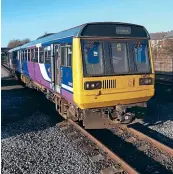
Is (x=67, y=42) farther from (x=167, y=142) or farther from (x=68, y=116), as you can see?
(x=167, y=142)

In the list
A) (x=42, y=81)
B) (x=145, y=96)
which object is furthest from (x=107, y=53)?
(x=42, y=81)

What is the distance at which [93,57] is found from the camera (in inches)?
289

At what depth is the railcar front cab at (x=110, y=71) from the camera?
23.6 feet

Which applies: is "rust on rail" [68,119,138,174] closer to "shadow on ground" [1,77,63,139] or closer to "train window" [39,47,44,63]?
"shadow on ground" [1,77,63,139]

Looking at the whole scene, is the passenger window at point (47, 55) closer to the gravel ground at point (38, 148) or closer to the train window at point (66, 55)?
the train window at point (66, 55)

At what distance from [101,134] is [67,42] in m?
2.86

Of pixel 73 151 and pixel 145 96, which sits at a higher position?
pixel 145 96

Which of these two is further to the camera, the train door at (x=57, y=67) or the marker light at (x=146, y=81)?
the train door at (x=57, y=67)

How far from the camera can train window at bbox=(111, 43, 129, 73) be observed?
7.59 metres

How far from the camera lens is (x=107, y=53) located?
7461 millimetres

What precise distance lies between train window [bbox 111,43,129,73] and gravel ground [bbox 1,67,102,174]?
239cm

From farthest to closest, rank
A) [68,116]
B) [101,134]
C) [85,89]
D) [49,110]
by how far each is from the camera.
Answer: [49,110] → [68,116] → [101,134] → [85,89]

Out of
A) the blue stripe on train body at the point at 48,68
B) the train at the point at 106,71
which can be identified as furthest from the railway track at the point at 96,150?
the blue stripe on train body at the point at 48,68

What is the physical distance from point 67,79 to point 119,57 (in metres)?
1.61
